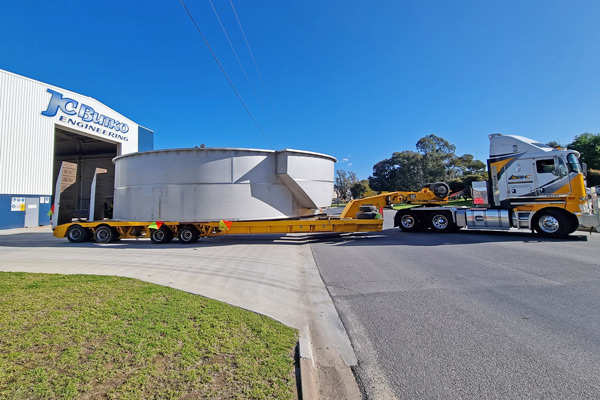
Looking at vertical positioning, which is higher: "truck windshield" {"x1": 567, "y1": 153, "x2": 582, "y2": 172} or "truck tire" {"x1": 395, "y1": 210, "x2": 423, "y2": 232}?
"truck windshield" {"x1": 567, "y1": 153, "x2": 582, "y2": 172}

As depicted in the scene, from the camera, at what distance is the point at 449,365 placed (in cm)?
272

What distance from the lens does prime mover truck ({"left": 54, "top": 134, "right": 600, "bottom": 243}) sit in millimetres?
10109

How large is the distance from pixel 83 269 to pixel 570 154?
52.7 ft

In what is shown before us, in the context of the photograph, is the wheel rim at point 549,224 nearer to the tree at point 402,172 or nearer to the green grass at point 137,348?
the green grass at point 137,348

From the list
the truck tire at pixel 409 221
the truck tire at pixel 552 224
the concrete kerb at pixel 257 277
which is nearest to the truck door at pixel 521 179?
the truck tire at pixel 552 224

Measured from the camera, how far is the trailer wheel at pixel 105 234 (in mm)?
11156

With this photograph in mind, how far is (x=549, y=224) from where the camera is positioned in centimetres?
1042

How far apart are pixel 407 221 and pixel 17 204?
25458 mm

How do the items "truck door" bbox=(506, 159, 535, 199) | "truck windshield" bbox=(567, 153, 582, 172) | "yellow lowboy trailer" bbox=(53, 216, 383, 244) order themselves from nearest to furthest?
"truck windshield" bbox=(567, 153, 582, 172), "yellow lowboy trailer" bbox=(53, 216, 383, 244), "truck door" bbox=(506, 159, 535, 199)

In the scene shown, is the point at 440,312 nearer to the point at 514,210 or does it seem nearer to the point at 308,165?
the point at 308,165

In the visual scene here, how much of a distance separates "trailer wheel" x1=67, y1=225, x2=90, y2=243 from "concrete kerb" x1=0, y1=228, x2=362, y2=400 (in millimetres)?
1297

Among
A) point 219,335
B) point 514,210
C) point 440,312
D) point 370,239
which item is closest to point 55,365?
point 219,335

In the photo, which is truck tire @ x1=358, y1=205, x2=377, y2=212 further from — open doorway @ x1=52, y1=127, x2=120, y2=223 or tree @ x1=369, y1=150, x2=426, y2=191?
tree @ x1=369, y1=150, x2=426, y2=191

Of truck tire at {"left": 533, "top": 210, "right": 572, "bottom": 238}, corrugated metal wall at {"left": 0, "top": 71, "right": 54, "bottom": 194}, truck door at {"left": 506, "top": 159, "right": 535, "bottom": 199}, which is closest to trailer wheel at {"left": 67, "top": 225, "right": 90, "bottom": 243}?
corrugated metal wall at {"left": 0, "top": 71, "right": 54, "bottom": 194}
